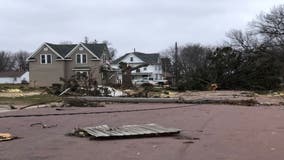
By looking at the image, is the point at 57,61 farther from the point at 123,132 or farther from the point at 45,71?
the point at 123,132

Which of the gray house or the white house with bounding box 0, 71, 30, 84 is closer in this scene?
the gray house

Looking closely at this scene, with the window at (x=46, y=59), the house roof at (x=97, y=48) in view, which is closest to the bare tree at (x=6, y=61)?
the window at (x=46, y=59)

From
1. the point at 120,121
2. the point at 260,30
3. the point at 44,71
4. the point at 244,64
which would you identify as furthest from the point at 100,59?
the point at 120,121

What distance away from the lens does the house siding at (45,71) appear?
7744 centimetres

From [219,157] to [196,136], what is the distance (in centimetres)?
329

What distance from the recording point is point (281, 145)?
1104cm

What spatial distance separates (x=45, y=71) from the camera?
78.2 m

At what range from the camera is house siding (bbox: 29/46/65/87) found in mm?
77438

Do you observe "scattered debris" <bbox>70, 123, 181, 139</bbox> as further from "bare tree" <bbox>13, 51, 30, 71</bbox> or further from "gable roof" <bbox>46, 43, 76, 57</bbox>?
"bare tree" <bbox>13, 51, 30, 71</bbox>

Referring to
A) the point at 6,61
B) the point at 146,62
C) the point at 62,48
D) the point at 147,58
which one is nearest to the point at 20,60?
the point at 6,61

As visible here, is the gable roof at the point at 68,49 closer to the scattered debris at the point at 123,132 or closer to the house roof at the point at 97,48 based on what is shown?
the house roof at the point at 97,48

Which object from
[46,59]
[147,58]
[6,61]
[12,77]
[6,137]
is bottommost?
[6,137]

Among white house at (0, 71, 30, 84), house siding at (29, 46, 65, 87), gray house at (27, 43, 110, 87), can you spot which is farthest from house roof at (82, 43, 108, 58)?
white house at (0, 71, 30, 84)

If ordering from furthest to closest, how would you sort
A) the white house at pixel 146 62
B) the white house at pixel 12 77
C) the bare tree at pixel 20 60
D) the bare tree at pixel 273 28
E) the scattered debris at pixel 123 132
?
1. the bare tree at pixel 20 60
2. the white house at pixel 12 77
3. the white house at pixel 146 62
4. the bare tree at pixel 273 28
5. the scattered debris at pixel 123 132
